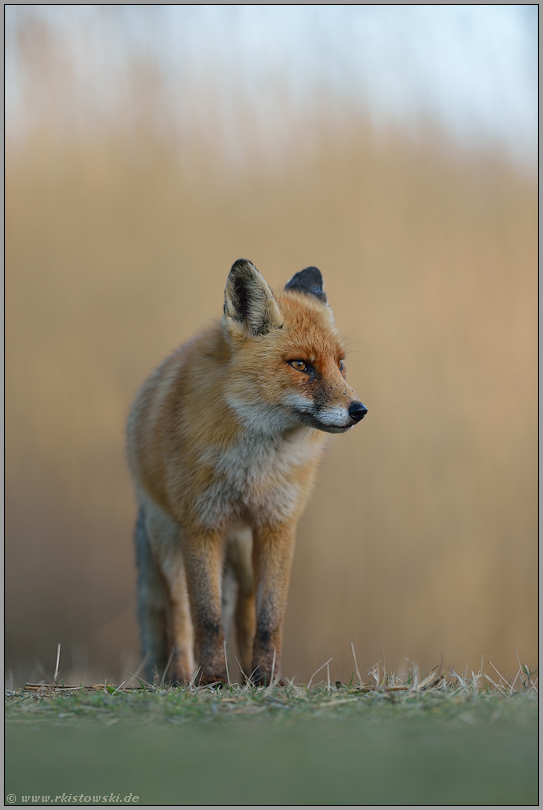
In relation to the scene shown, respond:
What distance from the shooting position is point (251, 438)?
158 inches

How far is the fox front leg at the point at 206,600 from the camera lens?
4.02m

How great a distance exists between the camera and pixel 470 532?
8250 millimetres

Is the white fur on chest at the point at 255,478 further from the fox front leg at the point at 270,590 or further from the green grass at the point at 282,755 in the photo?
the green grass at the point at 282,755

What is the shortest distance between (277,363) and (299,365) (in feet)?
0.40

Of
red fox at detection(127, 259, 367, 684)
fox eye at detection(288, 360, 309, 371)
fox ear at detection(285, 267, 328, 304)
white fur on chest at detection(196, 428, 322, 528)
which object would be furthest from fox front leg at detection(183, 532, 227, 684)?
fox ear at detection(285, 267, 328, 304)

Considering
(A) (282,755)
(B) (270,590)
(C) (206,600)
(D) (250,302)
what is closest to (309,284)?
(D) (250,302)

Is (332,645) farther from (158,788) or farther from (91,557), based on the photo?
(158,788)

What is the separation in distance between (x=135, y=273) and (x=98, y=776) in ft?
23.5

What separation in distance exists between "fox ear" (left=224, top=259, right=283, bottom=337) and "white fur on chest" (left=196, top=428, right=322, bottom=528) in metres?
0.63

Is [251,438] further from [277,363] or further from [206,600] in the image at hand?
[206,600]

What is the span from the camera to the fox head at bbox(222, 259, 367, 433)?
12.3 feet

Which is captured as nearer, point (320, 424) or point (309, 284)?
point (320, 424)

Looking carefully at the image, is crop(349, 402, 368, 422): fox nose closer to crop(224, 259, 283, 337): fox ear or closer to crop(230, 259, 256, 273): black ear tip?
crop(224, 259, 283, 337): fox ear

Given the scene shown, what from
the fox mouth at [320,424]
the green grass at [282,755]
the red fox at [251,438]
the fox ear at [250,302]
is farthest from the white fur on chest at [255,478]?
the green grass at [282,755]
